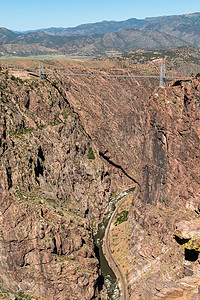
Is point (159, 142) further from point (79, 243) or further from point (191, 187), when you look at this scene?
point (79, 243)

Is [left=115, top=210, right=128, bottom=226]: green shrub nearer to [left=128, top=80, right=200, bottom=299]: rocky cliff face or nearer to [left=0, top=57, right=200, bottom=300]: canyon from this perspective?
[left=0, top=57, right=200, bottom=300]: canyon

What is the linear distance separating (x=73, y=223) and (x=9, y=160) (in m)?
19.0

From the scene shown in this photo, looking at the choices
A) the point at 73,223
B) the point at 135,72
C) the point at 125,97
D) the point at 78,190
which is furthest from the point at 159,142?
the point at 135,72

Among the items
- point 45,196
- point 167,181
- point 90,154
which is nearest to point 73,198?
point 45,196

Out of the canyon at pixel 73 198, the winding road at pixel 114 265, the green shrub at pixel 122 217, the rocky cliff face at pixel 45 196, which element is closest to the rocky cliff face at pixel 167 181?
the canyon at pixel 73 198

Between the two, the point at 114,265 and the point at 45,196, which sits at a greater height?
the point at 45,196

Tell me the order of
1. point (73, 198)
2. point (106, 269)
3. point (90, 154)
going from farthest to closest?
point (90, 154) < point (73, 198) < point (106, 269)

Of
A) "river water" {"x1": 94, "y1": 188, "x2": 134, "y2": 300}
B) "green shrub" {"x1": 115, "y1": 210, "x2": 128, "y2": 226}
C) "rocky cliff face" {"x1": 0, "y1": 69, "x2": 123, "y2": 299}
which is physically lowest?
"river water" {"x1": 94, "y1": 188, "x2": 134, "y2": 300}

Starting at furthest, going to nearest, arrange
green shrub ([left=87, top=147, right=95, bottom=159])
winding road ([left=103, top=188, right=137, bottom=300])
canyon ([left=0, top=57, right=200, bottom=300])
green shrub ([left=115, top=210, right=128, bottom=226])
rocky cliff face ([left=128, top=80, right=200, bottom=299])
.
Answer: green shrub ([left=87, top=147, right=95, bottom=159]) → green shrub ([left=115, top=210, right=128, bottom=226]) → winding road ([left=103, top=188, right=137, bottom=300]) → rocky cliff face ([left=128, top=80, right=200, bottom=299]) → canyon ([left=0, top=57, right=200, bottom=300])

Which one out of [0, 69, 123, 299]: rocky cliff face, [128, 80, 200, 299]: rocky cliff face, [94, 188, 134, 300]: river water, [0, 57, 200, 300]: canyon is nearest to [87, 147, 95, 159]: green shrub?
[0, 69, 123, 299]: rocky cliff face

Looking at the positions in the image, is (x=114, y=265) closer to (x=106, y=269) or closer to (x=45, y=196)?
(x=106, y=269)

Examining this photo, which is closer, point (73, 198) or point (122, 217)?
point (122, 217)

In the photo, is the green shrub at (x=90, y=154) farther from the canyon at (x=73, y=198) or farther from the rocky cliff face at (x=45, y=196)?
the canyon at (x=73, y=198)

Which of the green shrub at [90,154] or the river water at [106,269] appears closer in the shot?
the river water at [106,269]
